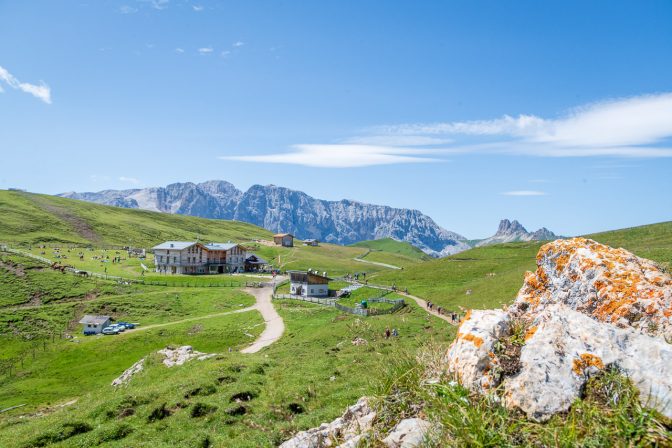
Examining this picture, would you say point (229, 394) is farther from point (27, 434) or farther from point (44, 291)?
point (44, 291)

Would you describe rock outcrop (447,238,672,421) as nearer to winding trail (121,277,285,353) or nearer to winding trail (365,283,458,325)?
winding trail (365,283,458,325)

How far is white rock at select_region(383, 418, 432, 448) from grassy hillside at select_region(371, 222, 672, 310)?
51.2 meters

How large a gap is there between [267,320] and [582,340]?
70519mm

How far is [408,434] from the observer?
7.84 m

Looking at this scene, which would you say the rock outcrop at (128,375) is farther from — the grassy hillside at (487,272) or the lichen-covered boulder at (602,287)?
the grassy hillside at (487,272)

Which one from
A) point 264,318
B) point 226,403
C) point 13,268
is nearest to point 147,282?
point 13,268

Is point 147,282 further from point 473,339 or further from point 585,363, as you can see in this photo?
point 585,363

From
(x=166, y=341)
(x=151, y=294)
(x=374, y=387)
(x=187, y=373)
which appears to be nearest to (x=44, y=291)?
(x=151, y=294)

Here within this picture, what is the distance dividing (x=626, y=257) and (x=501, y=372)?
6774mm

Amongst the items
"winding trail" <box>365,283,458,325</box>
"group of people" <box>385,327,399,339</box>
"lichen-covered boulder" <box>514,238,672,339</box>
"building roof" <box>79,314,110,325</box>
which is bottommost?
"building roof" <box>79,314,110,325</box>

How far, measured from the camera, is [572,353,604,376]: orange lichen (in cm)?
728

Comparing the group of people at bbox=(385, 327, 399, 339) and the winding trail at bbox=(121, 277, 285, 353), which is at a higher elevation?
the group of people at bbox=(385, 327, 399, 339)

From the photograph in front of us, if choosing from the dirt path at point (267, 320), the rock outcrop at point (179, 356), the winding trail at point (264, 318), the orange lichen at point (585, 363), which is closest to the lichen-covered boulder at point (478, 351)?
the orange lichen at point (585, 363)

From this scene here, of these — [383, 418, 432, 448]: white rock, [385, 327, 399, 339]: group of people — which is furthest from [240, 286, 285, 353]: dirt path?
[383, 418, 432, 448]: white rock
